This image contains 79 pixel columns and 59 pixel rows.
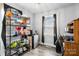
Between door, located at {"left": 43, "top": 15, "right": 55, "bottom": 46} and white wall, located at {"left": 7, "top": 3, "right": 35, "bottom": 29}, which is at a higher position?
white wall, located at {"left": 7, "top": 3, "right": 35, "bottom": 29}

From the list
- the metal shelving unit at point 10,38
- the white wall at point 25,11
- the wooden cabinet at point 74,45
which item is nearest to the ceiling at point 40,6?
the white wall at point 25,11

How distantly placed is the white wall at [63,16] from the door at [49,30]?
0.08 m

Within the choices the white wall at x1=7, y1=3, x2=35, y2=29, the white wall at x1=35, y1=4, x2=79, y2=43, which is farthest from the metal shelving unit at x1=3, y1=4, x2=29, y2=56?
the white wall at x1=35, y1=4, x2=79, y2=43

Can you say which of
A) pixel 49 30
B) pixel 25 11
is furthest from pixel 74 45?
pixel 25 11

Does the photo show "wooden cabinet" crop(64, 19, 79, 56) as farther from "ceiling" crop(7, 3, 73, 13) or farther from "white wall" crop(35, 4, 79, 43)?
"ceiling" crop(7, 3, 73, 13)

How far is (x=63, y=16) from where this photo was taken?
4.65ft

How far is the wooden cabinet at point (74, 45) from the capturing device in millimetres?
1365

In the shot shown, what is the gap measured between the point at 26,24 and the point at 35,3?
34 centimetres

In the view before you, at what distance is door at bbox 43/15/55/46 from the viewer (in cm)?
→ 147

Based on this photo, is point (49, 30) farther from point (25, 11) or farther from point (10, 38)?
point (10, 38)

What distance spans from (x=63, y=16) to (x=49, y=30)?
0.96 feet

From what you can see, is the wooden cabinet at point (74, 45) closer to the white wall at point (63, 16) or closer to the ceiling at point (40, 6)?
the white wall at point (63, 16)

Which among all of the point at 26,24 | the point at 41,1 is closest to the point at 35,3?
the point at 41,1

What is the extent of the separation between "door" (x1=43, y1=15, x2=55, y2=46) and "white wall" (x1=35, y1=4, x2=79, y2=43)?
0.25ft
